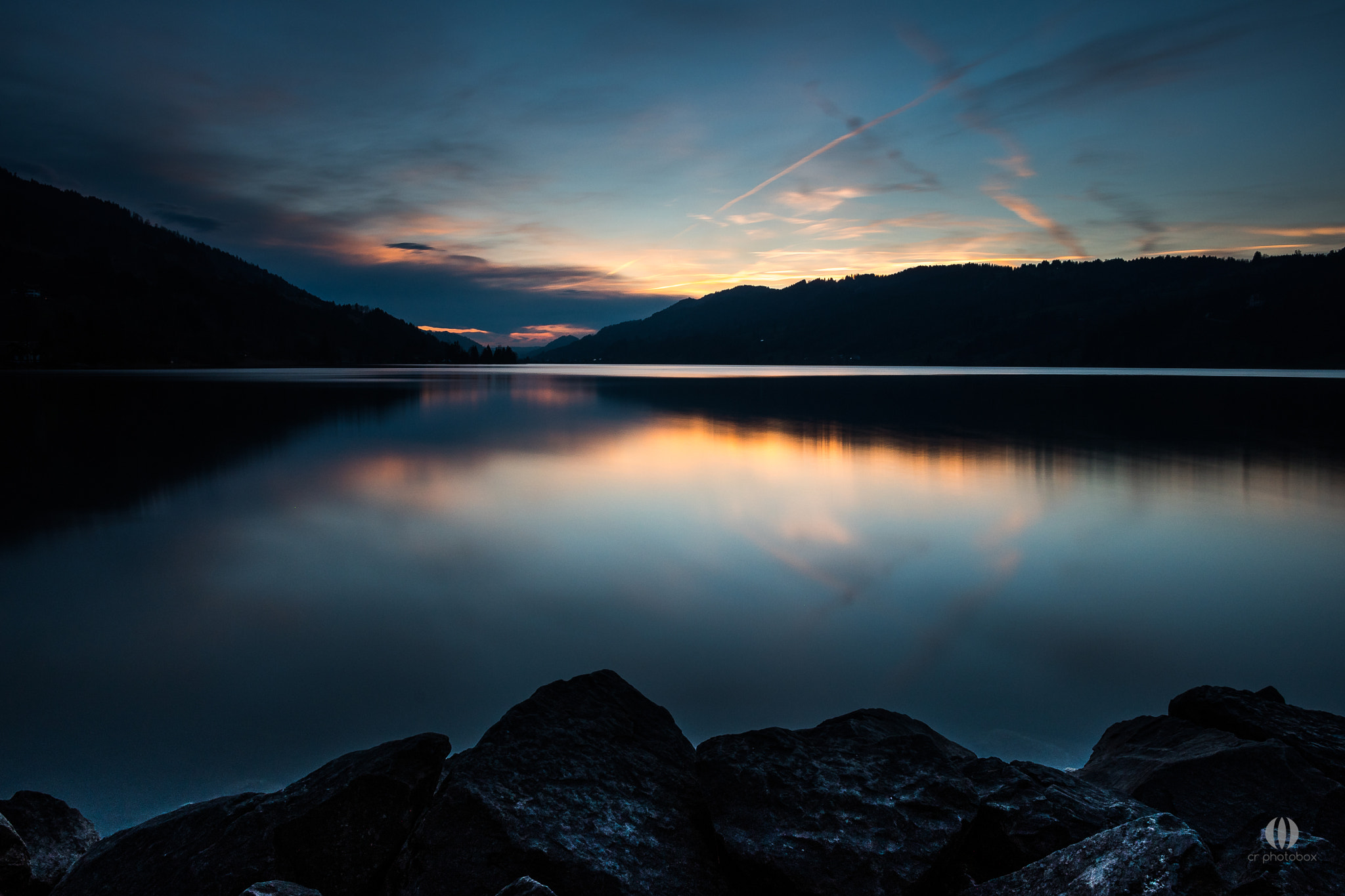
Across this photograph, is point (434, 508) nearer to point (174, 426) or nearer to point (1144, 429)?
point (174, 426)

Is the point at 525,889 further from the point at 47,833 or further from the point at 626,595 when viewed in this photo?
the point at 626,595

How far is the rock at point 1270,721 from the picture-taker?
4.13m

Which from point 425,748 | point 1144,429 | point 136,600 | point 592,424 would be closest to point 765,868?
point 425,748

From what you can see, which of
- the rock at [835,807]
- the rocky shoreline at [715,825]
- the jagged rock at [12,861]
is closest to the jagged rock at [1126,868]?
the rocky shoreline at [715,825]

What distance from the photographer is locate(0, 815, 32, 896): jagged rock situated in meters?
3.21

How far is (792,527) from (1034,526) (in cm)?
397

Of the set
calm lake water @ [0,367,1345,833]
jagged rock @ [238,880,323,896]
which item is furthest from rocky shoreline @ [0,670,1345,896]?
calm lake water @ [0,367,1345,833]

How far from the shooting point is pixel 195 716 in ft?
16.9

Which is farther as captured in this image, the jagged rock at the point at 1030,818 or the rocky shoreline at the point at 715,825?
the jagged rock at the point at 1030,818

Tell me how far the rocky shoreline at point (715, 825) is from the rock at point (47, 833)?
0.01 metres

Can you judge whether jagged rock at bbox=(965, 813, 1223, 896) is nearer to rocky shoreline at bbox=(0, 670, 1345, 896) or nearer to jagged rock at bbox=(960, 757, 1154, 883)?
rocky shoreline at bbox=(0, 670, 1345, 896)

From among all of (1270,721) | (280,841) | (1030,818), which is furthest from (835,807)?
(1270,721)

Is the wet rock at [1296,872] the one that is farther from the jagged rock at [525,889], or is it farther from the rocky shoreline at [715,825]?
the jagged rock at [525,889]

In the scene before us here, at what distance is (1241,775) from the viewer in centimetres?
385
